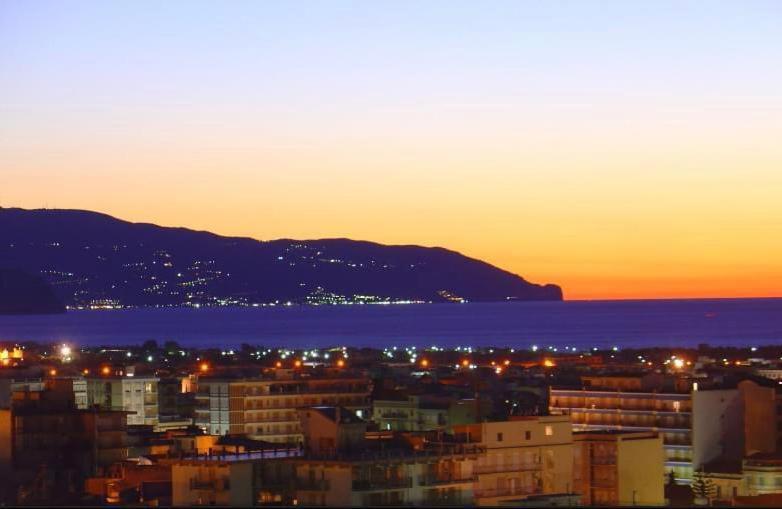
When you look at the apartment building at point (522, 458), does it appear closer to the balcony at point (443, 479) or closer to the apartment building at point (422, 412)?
the balcony at point (443, 479)

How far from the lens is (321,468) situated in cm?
2595

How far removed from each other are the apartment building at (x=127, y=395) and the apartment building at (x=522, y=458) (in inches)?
909

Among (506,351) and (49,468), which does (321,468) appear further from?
(506,351)

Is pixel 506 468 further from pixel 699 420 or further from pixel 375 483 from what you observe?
pixel 699 420

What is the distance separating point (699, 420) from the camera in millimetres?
43469

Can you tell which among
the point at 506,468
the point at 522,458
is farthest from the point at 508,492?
the point at 522,458

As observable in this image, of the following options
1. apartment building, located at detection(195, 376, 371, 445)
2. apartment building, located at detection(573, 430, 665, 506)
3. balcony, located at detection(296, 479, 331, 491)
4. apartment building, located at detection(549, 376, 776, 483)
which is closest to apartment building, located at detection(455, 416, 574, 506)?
apartment building, located at detection(573, 430, 665, 506)

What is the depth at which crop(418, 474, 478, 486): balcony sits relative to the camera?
2706 cm

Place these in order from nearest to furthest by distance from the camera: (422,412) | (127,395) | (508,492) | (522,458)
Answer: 1. (508,492)
2. (522,458)
3. (422,412)
4. (127,395)

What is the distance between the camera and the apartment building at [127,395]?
54.2 meters

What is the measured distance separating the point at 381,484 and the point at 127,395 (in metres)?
30.3

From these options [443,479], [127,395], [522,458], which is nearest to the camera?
[443,479]

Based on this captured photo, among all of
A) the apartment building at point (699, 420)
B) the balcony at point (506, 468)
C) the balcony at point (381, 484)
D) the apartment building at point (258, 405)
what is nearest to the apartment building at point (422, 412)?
the apartment building at point (258, 405)

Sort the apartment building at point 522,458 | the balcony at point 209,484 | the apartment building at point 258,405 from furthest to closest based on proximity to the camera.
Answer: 1. the apartment building at point 258,405
2. the apartment building at point 522,458
3. the balcony at point 209,484
